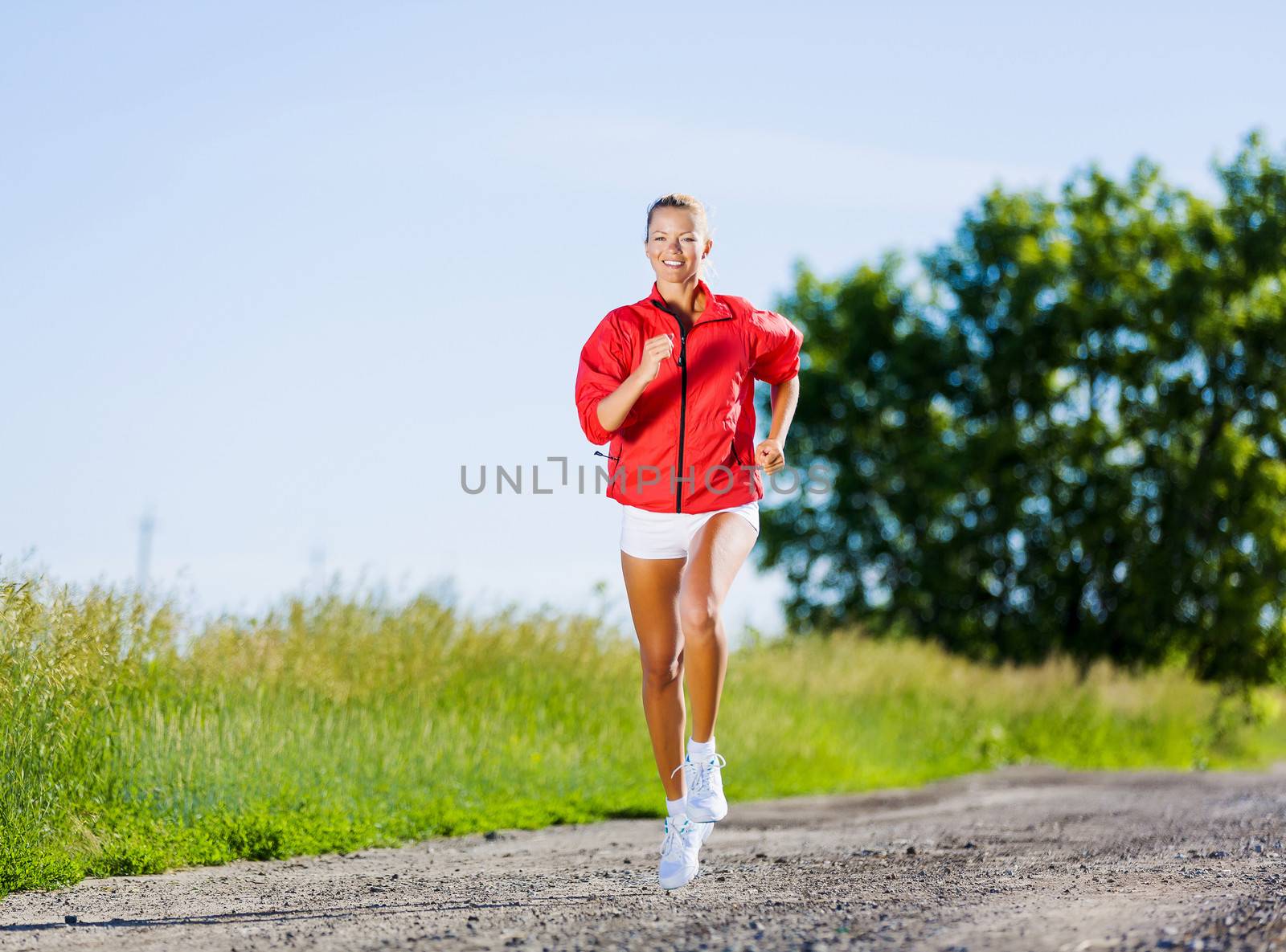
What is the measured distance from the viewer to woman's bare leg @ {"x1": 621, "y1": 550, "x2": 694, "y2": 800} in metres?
5.30

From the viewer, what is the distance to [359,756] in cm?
855

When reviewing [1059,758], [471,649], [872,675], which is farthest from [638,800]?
[1059,758]

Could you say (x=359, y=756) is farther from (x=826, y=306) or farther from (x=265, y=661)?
(x=826, y=306)

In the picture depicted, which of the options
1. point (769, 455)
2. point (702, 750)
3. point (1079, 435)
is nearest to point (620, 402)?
point (769, 455)

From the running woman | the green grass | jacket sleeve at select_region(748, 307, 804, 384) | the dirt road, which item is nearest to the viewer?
the dirt road

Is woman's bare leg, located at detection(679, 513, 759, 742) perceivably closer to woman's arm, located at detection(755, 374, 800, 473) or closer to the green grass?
woman's arm, located at detection(755, 374, 800, 473)

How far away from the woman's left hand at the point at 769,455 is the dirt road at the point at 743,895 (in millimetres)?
1714

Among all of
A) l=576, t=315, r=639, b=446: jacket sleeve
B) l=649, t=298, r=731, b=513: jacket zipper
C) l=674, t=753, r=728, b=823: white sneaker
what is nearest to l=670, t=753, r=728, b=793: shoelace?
l=674, t=753, r=728, b=823: white sneaker

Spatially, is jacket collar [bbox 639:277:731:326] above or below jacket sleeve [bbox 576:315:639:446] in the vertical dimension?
above

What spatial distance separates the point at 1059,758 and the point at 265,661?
1239 centimetres

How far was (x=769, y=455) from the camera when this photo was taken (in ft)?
17.5

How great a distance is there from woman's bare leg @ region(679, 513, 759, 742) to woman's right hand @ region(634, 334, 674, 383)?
26.5 inches

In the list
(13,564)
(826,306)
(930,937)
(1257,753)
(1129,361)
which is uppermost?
(826,306)

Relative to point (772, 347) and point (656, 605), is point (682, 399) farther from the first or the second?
point (656, 605)
